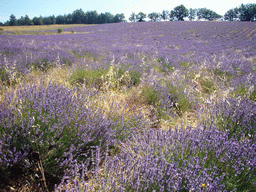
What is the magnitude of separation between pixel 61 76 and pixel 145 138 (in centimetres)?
313

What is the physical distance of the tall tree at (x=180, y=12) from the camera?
6084cm

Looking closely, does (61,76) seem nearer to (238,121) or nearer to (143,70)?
(143,70)

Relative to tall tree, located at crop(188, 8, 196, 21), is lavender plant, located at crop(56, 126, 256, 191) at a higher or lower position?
lower

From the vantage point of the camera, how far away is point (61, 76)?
13.3 ft

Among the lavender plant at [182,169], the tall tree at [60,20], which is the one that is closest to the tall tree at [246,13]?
the tall tree at [60,20]

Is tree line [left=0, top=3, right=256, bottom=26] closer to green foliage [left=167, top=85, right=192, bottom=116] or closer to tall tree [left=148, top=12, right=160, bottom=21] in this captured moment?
tall tree [left=148, top=12, right=160, bottom=21]

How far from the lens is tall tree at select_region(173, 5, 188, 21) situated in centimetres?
6084

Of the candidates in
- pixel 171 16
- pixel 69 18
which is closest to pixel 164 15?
pixel 171 16

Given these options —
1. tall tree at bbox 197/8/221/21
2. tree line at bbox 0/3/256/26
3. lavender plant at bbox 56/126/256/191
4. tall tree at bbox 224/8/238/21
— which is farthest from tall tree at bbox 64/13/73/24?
lavender plant at bbox 56/126/256/191

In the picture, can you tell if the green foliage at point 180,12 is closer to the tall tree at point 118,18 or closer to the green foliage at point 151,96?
the tall tree at point 118,18

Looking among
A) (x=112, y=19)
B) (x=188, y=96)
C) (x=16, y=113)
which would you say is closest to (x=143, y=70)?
(x=188, y=96)

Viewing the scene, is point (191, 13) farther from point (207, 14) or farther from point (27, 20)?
point (27, 20)

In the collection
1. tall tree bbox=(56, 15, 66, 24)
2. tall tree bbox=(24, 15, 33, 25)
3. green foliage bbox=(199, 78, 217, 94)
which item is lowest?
green foliage bbox=(199, 78, 217, 94)

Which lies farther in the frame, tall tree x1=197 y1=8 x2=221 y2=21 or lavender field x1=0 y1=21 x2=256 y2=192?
tall tree x1=197 y1=8 x2=221 y2=21
